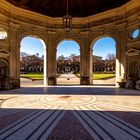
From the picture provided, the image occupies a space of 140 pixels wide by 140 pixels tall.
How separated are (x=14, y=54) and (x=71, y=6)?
9486 millimetres

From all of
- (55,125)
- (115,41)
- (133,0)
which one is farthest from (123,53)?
(55,125)

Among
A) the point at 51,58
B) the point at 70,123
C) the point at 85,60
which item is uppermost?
the point at 51,58

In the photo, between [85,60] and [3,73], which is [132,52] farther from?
[3,73]

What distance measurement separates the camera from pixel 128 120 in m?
7.93

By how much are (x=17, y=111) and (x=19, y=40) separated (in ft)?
46.1

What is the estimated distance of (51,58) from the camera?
25109mm

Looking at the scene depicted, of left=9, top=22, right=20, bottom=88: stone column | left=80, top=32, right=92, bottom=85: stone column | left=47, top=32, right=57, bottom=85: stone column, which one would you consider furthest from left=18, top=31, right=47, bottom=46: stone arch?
left=80, top=32, right=92, bottom=85: stone column

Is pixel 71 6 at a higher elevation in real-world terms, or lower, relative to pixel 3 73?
higher

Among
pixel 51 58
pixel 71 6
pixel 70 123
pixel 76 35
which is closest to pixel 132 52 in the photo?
pixel 76 35

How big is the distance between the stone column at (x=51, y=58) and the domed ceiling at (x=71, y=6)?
315 cm

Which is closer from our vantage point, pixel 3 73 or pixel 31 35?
pixel 3 73

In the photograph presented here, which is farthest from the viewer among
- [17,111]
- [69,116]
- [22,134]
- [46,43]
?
[46,43]

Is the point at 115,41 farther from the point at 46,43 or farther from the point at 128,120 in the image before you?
the point at 128,120

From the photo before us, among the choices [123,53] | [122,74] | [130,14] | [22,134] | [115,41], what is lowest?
[22,134]
